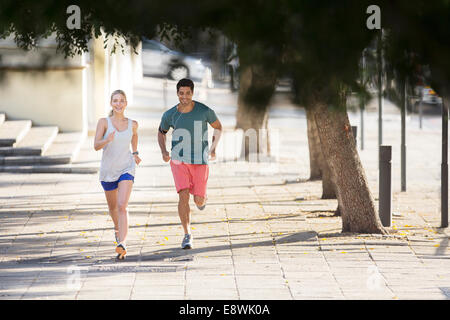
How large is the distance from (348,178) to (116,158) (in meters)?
2.74

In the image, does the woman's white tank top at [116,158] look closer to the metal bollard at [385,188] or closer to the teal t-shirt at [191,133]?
the teal t-shirt at [191,133]

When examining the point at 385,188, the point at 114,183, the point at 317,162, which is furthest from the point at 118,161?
the point at 317,162

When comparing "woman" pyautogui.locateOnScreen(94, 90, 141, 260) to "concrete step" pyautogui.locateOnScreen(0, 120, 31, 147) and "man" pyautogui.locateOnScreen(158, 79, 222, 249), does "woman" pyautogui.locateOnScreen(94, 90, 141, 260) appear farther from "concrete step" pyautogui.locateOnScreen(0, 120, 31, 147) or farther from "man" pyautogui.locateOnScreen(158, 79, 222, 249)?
"concrete step" pyautogui.locateOnScreen(0, 120, 31, 147)

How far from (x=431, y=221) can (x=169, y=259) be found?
3.81m

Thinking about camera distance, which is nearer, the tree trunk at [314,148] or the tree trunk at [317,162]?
the tree trunk at [317,162]

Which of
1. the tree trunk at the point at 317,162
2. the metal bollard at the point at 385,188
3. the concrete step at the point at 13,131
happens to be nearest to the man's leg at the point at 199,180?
the metal bollard at the point at 385,188

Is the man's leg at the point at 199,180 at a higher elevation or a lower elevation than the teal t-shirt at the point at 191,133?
lower

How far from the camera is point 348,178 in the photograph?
9531mm

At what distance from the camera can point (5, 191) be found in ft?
41.5

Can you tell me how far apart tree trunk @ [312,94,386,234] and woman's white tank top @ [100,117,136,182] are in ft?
7.44

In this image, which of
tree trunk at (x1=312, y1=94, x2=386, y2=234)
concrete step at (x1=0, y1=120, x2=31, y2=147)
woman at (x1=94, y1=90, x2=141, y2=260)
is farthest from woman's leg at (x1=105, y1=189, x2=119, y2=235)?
concrete step at (x1=0, y1=120, x2=31, y2=147)

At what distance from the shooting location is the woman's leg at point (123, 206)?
8133 mm

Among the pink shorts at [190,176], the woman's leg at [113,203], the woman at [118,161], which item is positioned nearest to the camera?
the woman at [118,161]

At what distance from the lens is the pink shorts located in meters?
8.59
